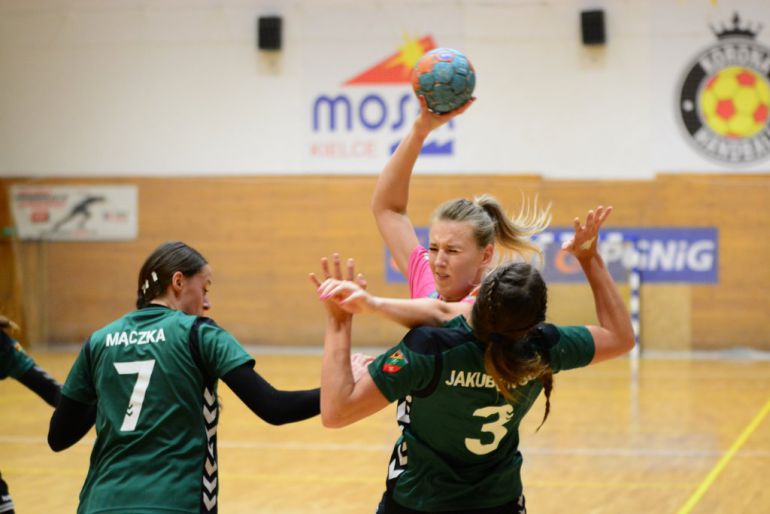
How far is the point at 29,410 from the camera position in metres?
11.7

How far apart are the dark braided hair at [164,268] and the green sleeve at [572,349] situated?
1264 millimetres

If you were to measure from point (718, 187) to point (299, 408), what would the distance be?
1452 centimetres

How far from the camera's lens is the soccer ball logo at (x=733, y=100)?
16.6m

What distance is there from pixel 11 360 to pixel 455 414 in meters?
2.46

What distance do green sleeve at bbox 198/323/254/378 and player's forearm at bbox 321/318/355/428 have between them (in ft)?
1.49

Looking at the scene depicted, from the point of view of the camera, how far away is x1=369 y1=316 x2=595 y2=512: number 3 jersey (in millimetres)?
3037

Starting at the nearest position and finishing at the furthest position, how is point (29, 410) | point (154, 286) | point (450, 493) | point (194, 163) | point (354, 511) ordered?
point (450, 493) → point (154, 286) → point (354, 511) → point (29, 410) → point (194, 163)

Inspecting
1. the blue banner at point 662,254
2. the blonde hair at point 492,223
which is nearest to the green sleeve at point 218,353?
the blonde hair at point 492,223

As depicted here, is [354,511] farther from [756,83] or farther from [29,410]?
[756,83]

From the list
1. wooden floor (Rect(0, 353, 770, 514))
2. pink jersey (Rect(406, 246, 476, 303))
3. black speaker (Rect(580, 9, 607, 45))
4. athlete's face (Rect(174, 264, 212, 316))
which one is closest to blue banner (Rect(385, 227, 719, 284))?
black speaker (Rect(580, 9, 607, 45))

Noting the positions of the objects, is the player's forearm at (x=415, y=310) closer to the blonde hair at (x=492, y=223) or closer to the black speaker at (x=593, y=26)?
the blonde hair at (x=492, y=223)

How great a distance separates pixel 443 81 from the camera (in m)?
3.93

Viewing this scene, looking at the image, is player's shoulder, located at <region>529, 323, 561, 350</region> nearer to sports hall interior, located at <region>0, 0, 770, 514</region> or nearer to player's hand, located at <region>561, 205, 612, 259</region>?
player's hand, located at <region>561, 205, 612, 259</region>

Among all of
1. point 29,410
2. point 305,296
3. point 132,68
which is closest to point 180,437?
point 29,410
